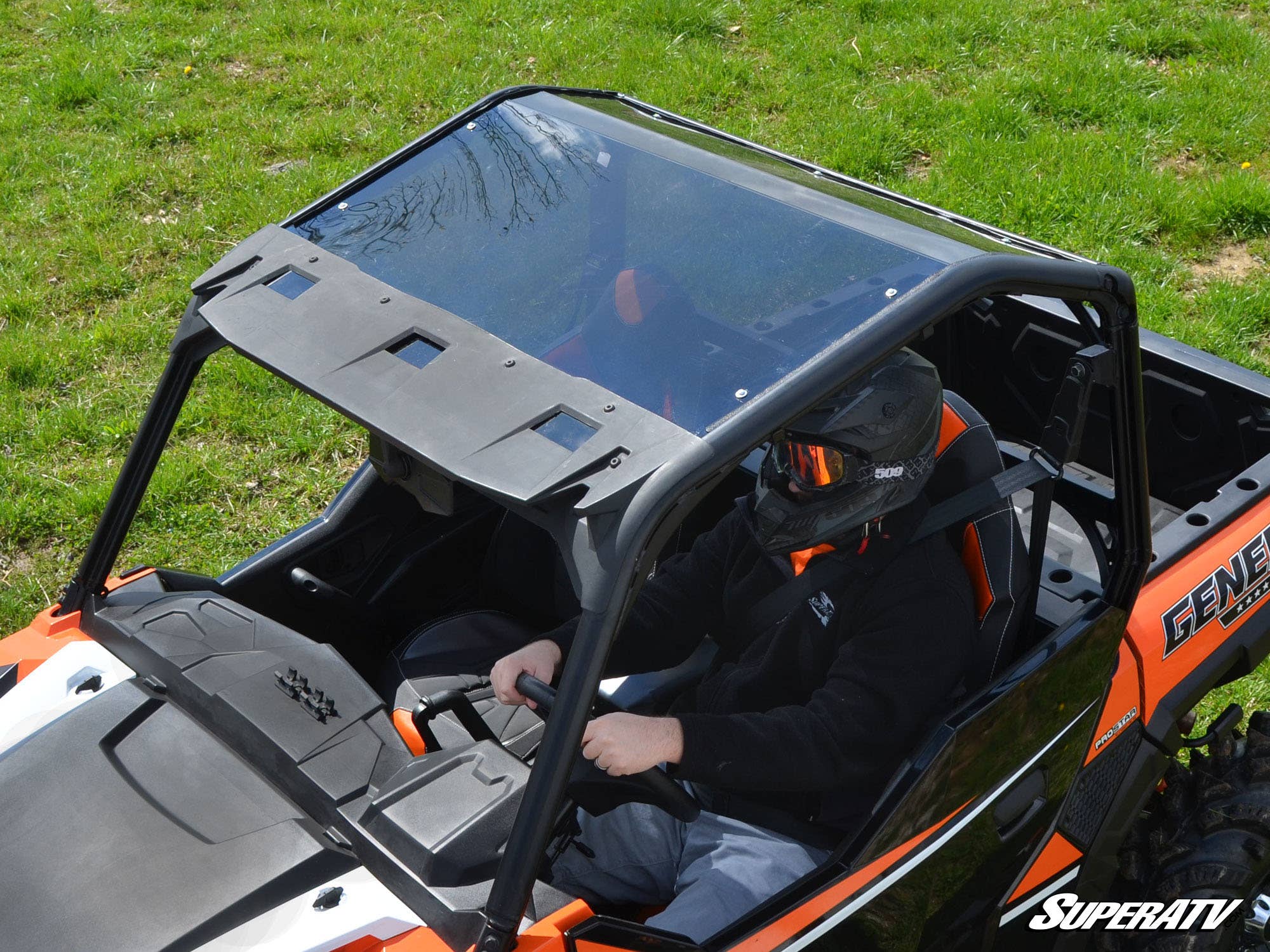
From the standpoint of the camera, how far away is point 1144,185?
16.5ft

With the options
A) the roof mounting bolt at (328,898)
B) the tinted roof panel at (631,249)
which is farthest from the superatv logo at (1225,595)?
the roof mounting bolt at (328,898)

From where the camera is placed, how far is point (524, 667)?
233 cm

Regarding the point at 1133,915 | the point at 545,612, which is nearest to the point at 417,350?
the point at 545,612

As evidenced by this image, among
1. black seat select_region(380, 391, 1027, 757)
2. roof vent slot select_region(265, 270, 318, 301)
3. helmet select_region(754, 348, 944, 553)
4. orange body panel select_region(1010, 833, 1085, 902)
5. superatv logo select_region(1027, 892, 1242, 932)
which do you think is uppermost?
roof vent slot select_region(265, 270, 318, 301)

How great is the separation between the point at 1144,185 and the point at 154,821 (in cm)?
443

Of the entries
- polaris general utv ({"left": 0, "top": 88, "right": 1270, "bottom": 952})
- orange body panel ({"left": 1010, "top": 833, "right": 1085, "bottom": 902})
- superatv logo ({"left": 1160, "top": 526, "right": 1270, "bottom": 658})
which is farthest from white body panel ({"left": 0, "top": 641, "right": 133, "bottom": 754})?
superatv logo ({"left": 1160, "top": 526, "right": 1270, "bottom": 658})

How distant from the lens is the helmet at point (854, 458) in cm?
196

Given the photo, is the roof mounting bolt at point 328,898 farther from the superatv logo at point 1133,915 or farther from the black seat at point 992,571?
the superatv logo at point 1133,915

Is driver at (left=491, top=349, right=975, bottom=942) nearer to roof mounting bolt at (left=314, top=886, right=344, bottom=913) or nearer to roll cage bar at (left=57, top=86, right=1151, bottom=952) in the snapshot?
roll cage bar at (left=57, top=86, right=1151, bottom=952)

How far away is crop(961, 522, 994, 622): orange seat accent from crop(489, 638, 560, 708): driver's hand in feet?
2.46

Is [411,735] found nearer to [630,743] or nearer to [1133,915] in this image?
[630,743]

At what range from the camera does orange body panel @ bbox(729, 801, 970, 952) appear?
1.85m

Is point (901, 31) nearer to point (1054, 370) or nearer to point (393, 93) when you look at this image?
point (393, 93)

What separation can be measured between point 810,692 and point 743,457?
743 millimetres
